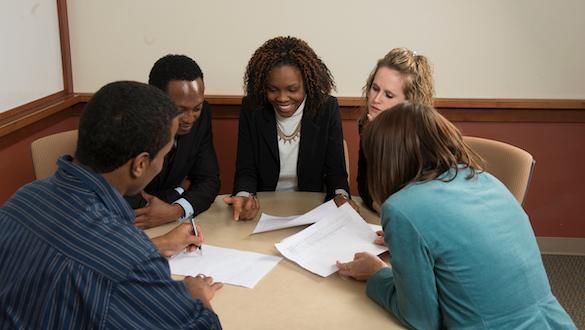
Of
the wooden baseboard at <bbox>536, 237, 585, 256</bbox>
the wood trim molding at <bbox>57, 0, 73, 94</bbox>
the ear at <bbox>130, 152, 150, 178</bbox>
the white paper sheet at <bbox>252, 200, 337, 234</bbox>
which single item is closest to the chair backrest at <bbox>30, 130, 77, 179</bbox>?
the white paper sheet at <bbox>252, 200, 337, 234</bbox>

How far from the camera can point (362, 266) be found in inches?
56.6

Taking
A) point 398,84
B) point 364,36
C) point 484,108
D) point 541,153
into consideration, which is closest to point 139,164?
point 398,84

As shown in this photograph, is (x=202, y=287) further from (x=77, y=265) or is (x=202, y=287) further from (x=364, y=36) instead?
(x=364, y=36)

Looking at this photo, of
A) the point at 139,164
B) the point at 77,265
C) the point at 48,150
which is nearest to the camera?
the point at 77,265

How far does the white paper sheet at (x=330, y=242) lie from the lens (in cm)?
153

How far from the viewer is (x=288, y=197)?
6.94 ft

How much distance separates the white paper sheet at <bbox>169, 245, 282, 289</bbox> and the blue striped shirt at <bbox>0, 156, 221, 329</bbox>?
0.39m

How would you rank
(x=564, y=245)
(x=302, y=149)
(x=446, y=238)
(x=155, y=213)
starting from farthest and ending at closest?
(x=564, y=245) → (x=302, y=149) → (x=155, y=213) → (x=446, y=238)

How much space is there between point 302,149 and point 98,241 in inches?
53.4

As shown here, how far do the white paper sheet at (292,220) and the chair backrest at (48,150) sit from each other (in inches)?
31.3

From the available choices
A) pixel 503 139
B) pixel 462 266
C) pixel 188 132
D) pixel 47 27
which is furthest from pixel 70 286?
pixel 503 139

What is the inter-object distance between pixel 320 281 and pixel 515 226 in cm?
50

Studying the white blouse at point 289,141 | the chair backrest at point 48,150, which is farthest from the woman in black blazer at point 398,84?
the chair backrest at point 48,150

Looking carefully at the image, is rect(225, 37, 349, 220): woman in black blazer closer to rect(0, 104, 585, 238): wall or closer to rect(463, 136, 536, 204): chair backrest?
rect(463, 136, 536, 204): chair backrest
